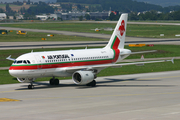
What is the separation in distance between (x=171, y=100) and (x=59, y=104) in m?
11.4

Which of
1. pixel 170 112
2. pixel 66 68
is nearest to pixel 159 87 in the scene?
pixel 66 68

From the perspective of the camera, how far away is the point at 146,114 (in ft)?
85.4

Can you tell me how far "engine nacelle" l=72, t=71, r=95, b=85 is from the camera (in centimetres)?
4041

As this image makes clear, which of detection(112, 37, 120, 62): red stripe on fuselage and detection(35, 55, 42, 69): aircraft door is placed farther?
detection(112, 37, 120, 62): red stripe on fuselage

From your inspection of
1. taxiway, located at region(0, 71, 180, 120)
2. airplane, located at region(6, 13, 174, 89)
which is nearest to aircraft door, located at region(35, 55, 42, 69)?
airplane, located at region(6, 13, 174, 89)

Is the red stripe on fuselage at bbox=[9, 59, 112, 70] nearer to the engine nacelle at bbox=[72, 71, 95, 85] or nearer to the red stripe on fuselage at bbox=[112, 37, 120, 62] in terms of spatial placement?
the red stripe on fuselage at bbox=[112, 37, 120, 62]

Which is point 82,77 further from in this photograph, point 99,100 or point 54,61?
point 99,100

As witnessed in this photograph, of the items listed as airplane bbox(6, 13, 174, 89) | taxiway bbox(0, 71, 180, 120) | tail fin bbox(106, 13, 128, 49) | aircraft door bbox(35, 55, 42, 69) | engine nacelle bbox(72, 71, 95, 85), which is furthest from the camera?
tail fin bbox(106, 13, 128, 49)

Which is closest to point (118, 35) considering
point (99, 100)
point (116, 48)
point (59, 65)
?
point (116, 48)

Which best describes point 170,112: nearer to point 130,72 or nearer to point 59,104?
point 59,104

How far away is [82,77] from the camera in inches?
1583

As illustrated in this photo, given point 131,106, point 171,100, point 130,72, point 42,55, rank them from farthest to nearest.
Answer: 1. point 130,72
2. point 42,55
3. point 171,100
4. point 131,106

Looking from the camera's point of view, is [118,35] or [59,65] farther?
[118,35]

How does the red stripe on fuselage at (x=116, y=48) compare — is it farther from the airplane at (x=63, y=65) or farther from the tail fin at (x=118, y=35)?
the airplane at (x=63, y=65)
